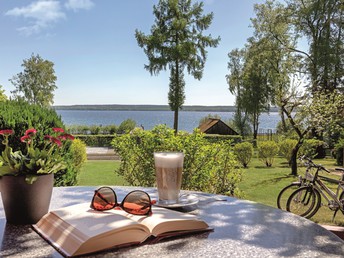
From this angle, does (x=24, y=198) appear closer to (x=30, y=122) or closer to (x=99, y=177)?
(x=30, y=122)

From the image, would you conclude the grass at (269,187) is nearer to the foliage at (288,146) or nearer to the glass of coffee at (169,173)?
the foliage at (288,146)

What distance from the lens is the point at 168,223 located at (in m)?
1.10

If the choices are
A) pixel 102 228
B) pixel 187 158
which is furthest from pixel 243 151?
pixel 102 228

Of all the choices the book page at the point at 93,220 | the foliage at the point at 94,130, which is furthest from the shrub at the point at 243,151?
the foliage at the point at 94,130

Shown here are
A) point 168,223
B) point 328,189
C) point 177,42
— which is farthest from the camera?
point 177,42

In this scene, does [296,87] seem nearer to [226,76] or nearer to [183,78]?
[183,78]

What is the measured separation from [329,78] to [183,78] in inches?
334

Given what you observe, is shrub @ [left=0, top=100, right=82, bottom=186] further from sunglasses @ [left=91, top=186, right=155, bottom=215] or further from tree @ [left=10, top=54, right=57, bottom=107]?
tree @ [left=10, top=54, right=57, bottom=107]

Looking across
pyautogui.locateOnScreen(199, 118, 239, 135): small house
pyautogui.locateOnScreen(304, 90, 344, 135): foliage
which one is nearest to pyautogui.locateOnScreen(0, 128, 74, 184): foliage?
pyautogui.locateOnScreen(304, 90, 344, 135): foliage

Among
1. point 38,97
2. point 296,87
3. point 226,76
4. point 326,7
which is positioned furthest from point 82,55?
point 296,87

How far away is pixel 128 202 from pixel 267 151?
37.4 feet

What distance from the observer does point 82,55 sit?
29.9 meters

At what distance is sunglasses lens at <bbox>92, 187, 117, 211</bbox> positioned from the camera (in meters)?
1.21

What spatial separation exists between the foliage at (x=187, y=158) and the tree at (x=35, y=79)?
29741mm
